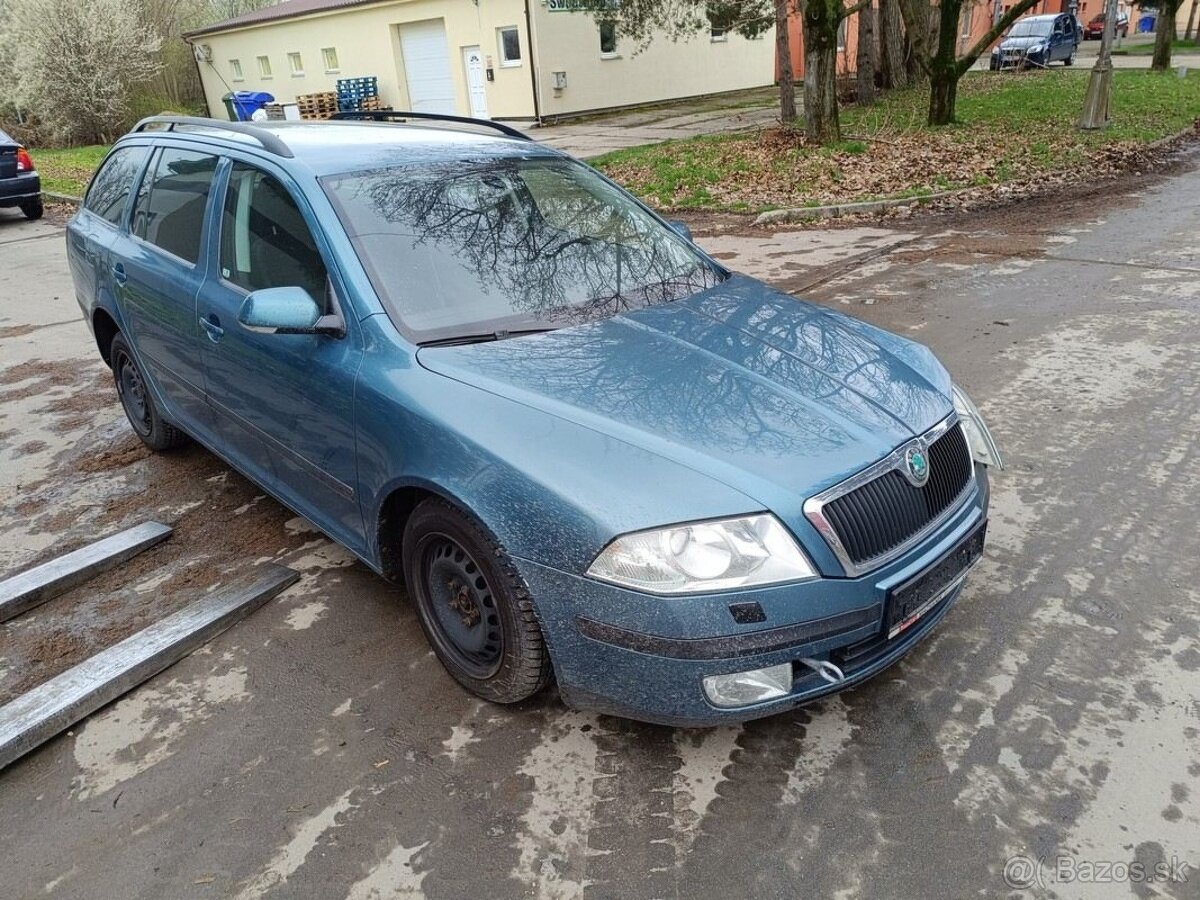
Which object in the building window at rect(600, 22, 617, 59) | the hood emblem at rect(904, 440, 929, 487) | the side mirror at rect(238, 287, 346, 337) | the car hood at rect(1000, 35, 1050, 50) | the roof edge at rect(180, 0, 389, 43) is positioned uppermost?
the roof edge at rect(180, 0, 389, 43)

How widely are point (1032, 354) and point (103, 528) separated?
17.8 feet

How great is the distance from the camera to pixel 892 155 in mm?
12766

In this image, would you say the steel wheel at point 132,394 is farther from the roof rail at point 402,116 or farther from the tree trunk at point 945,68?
the tree trunk at point 945,68

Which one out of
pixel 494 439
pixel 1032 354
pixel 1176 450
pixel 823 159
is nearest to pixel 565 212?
pixel 494 439

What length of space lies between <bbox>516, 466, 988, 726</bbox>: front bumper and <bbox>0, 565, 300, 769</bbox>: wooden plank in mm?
1566

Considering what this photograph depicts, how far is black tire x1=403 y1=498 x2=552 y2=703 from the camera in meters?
2.55

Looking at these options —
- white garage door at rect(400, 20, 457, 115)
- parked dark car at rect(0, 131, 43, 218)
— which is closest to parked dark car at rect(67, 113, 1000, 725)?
parked dark car at rect(0, 131, 43, 218)

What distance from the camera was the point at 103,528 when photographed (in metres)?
4.23

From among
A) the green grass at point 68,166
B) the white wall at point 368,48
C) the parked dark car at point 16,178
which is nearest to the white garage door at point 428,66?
A: the white wall at point 368,48

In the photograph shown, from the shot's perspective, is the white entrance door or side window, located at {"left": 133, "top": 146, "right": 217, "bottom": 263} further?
the white entrance door

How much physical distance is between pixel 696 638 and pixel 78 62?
26.2 meters

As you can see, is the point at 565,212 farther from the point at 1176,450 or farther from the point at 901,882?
the point at 1176,450

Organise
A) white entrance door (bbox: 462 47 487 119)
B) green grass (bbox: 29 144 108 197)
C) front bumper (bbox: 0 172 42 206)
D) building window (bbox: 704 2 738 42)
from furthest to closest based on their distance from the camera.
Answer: white entrance door (bbox: 462 47 487 119) < building window (bbox: 704 2 738 42) < green grass (bbox: 29 144 108 197) < front bumper (bbox: 0 172 42 206)

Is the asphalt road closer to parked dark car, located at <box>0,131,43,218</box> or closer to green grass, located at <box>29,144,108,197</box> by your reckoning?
parked dark car, located at <box>0,131,43,218</box>
